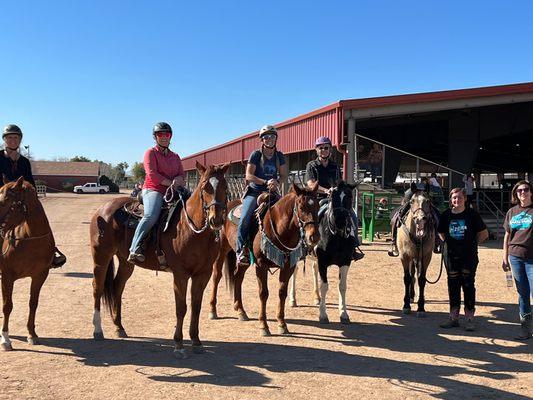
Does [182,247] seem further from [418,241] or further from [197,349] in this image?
[418,241]

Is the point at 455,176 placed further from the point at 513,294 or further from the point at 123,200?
the point at 123,200

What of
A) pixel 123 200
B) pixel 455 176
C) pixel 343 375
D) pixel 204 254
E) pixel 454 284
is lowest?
pixel 343 375

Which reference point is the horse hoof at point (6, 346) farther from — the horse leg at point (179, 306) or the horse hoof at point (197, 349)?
the horse hoof at point (197, 349)

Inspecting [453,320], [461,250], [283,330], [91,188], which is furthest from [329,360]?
[91,188]

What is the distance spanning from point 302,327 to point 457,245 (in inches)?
99.9

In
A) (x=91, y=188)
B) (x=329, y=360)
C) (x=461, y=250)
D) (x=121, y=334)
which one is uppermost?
(x=91, y=188)

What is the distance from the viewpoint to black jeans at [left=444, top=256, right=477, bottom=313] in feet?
21.5

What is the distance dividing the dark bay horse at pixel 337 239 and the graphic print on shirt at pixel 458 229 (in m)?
1.40

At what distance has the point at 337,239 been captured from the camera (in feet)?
22.9

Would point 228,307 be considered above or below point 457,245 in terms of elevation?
below

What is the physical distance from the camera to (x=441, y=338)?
6227mm

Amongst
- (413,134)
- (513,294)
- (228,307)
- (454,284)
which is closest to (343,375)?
(454,284)

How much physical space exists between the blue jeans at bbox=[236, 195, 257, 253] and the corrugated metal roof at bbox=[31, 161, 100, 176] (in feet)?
286

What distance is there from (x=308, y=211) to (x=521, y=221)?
2.85m
